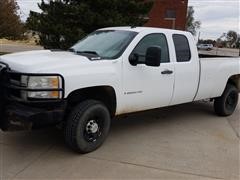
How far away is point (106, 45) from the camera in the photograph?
19.1 ft

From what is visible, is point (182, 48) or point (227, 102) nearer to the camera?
point (182, 48)

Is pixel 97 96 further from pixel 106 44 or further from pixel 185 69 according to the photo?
pixel 185 69

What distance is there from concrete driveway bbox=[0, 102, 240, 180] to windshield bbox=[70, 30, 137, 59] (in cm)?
143

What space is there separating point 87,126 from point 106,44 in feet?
4.93

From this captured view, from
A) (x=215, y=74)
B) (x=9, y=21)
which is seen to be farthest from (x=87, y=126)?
(x=9, y=21)

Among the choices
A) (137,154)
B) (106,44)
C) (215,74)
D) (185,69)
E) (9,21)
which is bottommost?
(137,154)

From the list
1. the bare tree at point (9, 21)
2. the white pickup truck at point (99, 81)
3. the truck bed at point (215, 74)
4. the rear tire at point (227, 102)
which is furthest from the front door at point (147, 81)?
the bare tree at point (9, 21)

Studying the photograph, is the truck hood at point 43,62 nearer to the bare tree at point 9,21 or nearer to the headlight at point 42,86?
the headlight at point 42,86

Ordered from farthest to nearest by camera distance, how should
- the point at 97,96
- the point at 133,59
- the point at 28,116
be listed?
the point at 133,59, the point at 97,96, the point at 28,116

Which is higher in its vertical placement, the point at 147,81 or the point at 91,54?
the point at 91,54

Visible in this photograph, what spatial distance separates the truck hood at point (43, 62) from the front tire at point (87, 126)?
1.96 feet

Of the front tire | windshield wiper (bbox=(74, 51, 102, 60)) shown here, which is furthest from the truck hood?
the front tire

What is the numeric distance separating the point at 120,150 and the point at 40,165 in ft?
4.16

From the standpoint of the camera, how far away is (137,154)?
17.2 ft
